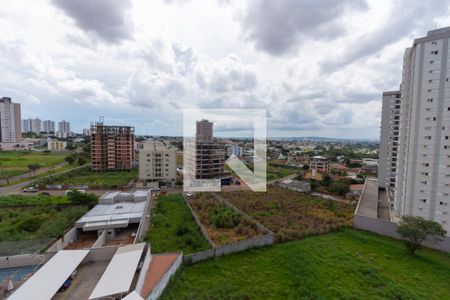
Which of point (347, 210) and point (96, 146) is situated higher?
point (96, 146)

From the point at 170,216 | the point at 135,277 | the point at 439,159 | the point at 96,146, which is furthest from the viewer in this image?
the point at 96,146

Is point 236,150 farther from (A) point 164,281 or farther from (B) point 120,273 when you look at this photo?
(B) point 120,273

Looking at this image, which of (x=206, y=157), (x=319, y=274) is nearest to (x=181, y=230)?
(x=319, y=274)

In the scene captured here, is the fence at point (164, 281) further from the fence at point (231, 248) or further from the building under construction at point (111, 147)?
the building under construction at point (111, 147)

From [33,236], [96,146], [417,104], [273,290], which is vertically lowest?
[273,290]

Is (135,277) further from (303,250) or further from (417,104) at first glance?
(417,104)

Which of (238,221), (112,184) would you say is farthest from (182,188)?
(238,221)

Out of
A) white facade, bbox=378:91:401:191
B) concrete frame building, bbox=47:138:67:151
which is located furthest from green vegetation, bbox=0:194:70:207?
concrete frame building, bbox=47:138:67:151
